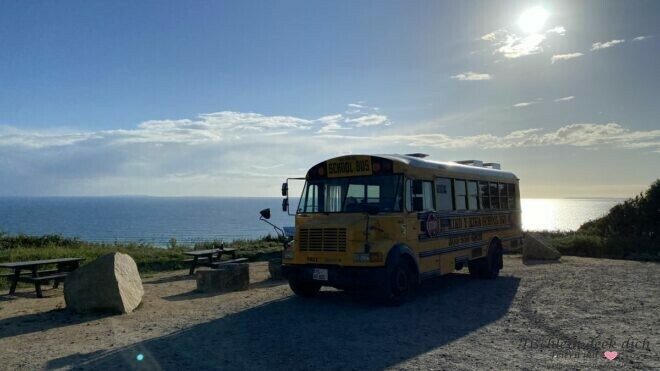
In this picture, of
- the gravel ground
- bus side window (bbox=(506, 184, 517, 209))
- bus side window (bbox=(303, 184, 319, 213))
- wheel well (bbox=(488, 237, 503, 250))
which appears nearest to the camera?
the gravel ground

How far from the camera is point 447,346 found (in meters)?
7.09

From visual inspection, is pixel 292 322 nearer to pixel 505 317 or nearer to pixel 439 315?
pixel 439 315

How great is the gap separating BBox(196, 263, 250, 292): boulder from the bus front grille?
2891 mm

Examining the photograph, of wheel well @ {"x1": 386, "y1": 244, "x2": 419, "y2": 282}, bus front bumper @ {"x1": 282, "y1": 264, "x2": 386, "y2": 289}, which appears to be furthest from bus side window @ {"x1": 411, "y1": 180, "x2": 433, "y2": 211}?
bus front bumper @ {"x1": 282, "y1": 264, "x2": 386, "y2": 289}

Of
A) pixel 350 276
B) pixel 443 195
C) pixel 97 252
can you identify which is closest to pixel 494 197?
pixel 443 195

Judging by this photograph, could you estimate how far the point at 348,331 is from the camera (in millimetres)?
8039

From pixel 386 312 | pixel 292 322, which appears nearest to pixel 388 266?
pixel 386 312

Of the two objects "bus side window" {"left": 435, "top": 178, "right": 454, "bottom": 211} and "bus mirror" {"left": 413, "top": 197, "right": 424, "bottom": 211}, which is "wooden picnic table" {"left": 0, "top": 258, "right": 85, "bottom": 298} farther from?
"bus side window" {"left": 435, "top": 178, "right": 454, "bottom": 211}

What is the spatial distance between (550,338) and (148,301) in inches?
312

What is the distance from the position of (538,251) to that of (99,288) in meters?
15.5

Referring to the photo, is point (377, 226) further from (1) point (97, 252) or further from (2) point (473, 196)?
(1) point (97, 252)

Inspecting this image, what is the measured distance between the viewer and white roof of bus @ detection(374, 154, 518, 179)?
1055cm

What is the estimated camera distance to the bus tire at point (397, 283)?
31.3ft

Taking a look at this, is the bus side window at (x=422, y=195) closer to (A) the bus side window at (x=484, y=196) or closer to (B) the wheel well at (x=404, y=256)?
(B) the wheel well at (x=404, y=256)
